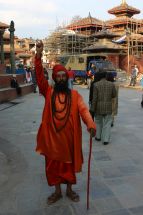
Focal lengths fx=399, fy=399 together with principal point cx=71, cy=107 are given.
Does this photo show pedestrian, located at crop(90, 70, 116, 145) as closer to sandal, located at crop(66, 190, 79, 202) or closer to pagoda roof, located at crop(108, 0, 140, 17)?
sandal, located at crop(66, 190, 79, 202)

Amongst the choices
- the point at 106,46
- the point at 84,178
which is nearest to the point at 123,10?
the point at 106,46

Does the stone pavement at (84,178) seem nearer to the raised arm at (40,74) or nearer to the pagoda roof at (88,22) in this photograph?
the raised arm at (40,74)

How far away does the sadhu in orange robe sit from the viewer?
4.54m

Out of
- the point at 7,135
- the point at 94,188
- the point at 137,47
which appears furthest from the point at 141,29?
the point at 94,188

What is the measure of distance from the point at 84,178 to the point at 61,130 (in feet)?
4.61

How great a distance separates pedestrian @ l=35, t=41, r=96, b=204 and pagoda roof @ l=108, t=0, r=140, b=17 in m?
56.7

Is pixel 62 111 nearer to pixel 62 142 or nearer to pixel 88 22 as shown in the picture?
pixel 62 142

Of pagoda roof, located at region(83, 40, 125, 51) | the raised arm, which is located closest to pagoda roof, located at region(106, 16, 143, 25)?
pagoda roof, located at region(83, 40, 125, 51)

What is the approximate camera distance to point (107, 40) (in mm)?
44719

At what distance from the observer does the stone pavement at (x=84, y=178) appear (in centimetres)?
457

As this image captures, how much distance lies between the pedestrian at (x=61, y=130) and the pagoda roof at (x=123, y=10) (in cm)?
5673

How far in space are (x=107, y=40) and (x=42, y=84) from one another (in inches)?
1611

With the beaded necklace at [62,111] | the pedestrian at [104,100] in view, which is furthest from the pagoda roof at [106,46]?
the beaded necklace at [62,111]

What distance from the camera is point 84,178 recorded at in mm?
5699
